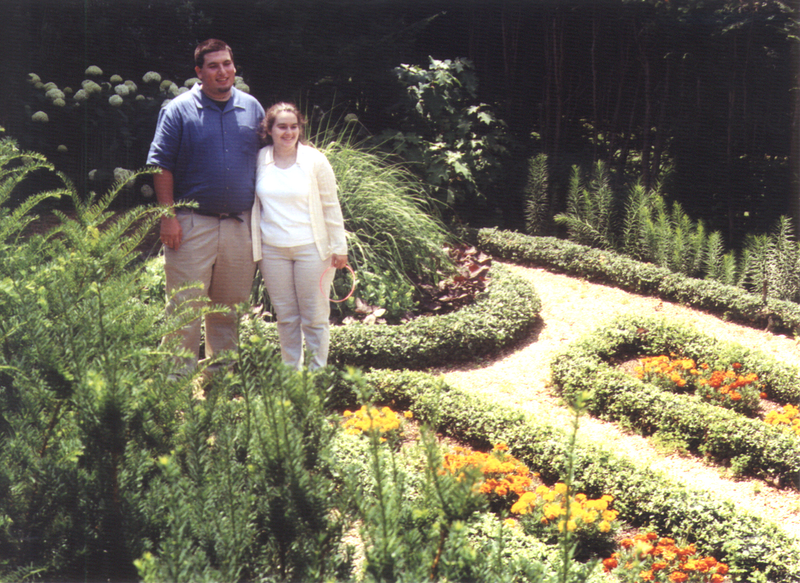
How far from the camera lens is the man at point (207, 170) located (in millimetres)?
3906

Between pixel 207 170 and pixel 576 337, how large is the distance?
3565mm

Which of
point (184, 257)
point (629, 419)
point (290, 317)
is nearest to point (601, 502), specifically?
point (629, 419)

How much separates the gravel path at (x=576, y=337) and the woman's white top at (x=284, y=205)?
5.26 feet

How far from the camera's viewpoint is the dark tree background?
7.95 m

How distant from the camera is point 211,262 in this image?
4137 millimetres

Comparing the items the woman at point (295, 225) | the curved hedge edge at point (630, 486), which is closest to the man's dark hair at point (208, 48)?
the woman at point (295, 225)

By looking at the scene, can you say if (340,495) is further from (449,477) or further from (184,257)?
(184,257)

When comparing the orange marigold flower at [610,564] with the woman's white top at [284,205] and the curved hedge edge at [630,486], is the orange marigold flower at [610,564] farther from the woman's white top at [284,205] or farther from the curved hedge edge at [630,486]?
the woman's white top at [284,205]

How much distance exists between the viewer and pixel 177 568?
126 centimetres

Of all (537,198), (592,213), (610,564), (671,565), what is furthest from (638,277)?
(610,564)

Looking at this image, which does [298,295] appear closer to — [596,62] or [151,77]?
[151,77]

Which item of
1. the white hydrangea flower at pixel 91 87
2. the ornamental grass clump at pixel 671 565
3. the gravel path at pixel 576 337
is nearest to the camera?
the ornamental grass clump at pixel 671 565

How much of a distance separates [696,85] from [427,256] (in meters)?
4.89

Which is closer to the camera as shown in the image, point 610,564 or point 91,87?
point 610,564
